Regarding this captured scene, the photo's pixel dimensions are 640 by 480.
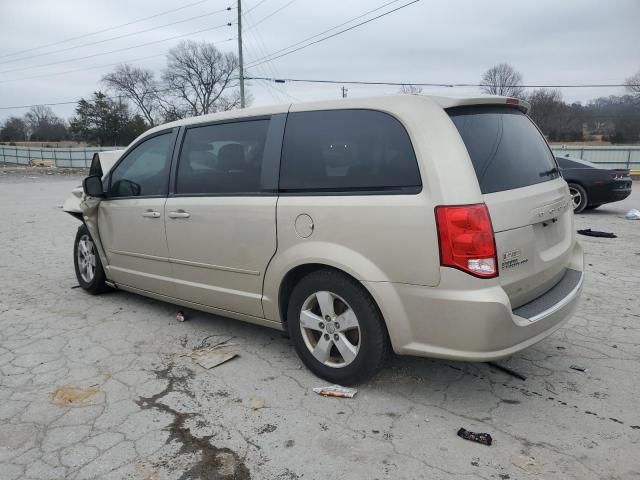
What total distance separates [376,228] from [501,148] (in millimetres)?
905

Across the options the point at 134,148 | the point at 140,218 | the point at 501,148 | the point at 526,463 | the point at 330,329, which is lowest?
the point at 526,463

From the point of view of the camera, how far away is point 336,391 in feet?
9.96

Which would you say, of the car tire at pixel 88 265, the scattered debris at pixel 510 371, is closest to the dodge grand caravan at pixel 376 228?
the scattered debris at pixel 510 371

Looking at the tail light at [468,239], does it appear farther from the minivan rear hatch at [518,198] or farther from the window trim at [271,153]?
the window trim at [271,153]

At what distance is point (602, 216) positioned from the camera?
10.6m

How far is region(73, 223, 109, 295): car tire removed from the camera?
4.97 meters

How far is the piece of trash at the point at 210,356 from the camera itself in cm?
350

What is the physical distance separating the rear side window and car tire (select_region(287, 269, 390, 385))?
951mm

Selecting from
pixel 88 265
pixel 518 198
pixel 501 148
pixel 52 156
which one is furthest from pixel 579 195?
pixel 52 156

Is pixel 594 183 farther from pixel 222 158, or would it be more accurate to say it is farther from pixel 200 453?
pixel 200 453

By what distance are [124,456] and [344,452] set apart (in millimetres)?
1089

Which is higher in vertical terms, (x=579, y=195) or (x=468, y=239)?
(x=468, y=239)

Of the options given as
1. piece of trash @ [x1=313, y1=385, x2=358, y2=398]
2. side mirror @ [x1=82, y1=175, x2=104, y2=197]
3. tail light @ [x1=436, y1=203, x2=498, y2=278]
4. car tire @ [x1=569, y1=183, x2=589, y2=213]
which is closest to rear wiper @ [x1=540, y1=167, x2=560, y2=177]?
tail light @ [x1=436, y1=203, x2=498, y2=278]

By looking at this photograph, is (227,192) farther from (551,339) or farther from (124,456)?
(551,339)
